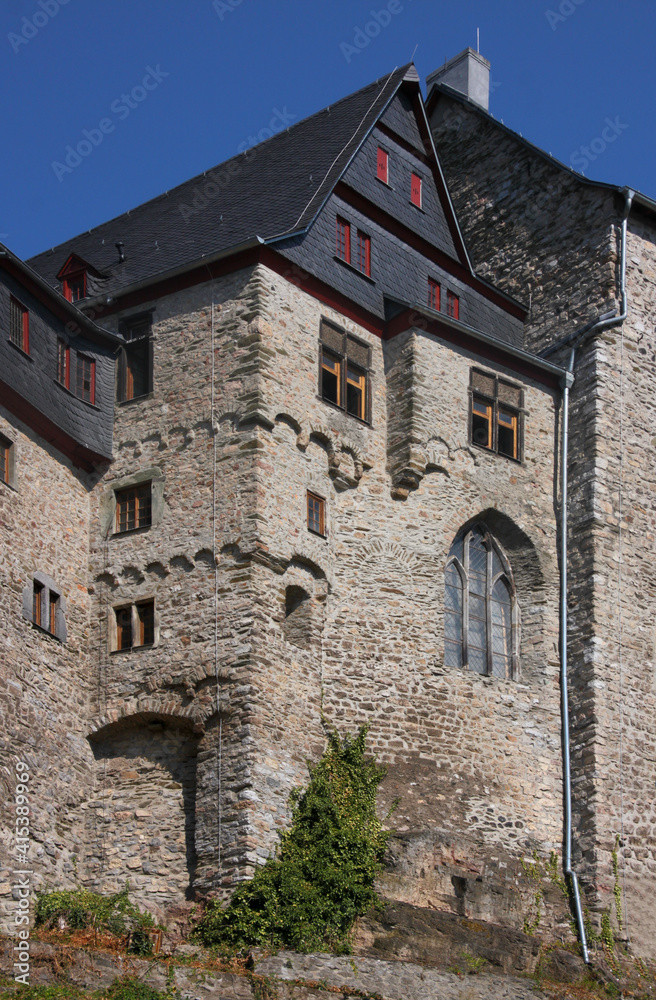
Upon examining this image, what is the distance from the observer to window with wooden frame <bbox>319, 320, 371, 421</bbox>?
32781 millimetres

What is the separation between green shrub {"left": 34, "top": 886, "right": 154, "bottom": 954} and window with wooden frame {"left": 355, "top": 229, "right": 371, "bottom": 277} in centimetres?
1349

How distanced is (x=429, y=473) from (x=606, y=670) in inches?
204

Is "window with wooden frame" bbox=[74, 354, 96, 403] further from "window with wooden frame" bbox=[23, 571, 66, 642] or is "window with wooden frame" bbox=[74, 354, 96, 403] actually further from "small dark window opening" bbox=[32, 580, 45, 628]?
"small dark window opening" bbox=[32, 580, 45, 628]

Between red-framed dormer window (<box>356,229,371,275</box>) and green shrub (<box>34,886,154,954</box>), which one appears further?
red-framed dormer window (<box>356,229,371,275</box>)

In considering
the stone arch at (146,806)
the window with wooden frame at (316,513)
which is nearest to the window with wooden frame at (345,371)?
the window with wooden frame at (316,513)

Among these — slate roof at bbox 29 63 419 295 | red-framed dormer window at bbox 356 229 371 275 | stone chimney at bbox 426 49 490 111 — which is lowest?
red-framed dormer window at bbox 356 229 371 275

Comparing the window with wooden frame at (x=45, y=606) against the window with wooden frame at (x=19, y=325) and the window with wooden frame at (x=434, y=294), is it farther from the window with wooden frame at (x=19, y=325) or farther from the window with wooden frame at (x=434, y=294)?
the window with wooden frame at (x=434, y=294)

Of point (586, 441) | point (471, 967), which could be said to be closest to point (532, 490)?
point (586, 441)

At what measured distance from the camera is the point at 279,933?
27156 millimetres

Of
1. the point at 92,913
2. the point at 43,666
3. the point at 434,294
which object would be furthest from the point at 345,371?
the point at 92,913

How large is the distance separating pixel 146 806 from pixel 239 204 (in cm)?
1296

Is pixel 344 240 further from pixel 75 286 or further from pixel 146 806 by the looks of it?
pixel 146 806

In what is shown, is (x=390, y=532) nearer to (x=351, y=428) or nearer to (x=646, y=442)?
(x=351, y=428)

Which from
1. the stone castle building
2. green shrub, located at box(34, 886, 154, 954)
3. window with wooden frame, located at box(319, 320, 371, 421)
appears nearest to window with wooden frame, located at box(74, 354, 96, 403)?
the stone castle building
